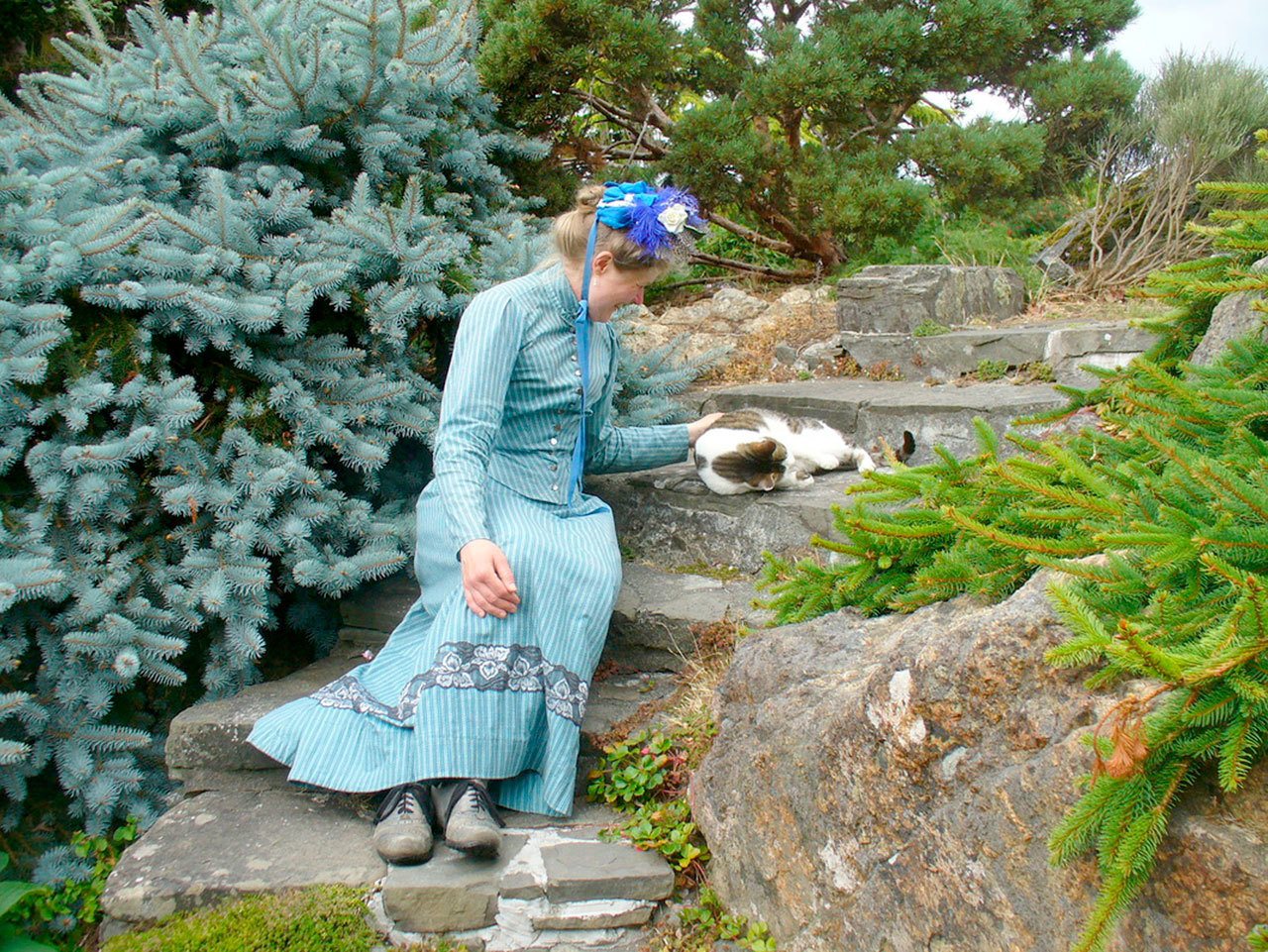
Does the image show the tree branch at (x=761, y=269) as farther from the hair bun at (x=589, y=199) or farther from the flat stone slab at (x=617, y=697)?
the flat stone slab at (x=617, y=697)

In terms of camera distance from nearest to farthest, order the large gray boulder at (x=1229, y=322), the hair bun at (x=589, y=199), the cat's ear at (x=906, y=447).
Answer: the large gray boulder at (x=1229, y=322) < the hair bun at (x=589, y=199) < the cat's ear at (x=906, y=447)

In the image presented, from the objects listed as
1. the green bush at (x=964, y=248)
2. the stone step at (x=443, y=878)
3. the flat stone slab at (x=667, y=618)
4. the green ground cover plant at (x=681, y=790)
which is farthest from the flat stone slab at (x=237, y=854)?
the green bush at (x=964, y=248)

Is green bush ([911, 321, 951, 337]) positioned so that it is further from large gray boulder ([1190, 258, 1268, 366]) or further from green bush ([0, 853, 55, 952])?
green bush ([0, 853, 55, 952])

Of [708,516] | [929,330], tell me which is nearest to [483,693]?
[708,516]

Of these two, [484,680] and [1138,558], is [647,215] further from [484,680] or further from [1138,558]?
[1138,558]

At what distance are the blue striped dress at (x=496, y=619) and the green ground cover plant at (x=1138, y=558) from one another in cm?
65

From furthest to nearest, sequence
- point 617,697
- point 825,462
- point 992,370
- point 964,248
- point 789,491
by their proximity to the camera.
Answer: point 964,248, point 992,370, point 825,462, point 789,491, point 617,697

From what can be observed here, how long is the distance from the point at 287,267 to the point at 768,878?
7.94ft

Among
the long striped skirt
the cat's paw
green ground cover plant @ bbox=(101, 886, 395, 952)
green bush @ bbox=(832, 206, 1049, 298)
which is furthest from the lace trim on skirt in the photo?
green bush @ bbox=(832, 206, 1049, 298)

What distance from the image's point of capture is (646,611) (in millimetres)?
3230

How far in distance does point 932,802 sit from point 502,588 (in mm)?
1182

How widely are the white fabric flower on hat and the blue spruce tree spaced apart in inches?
42.2

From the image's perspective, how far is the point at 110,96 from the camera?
337cm

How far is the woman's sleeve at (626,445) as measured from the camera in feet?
10.7
